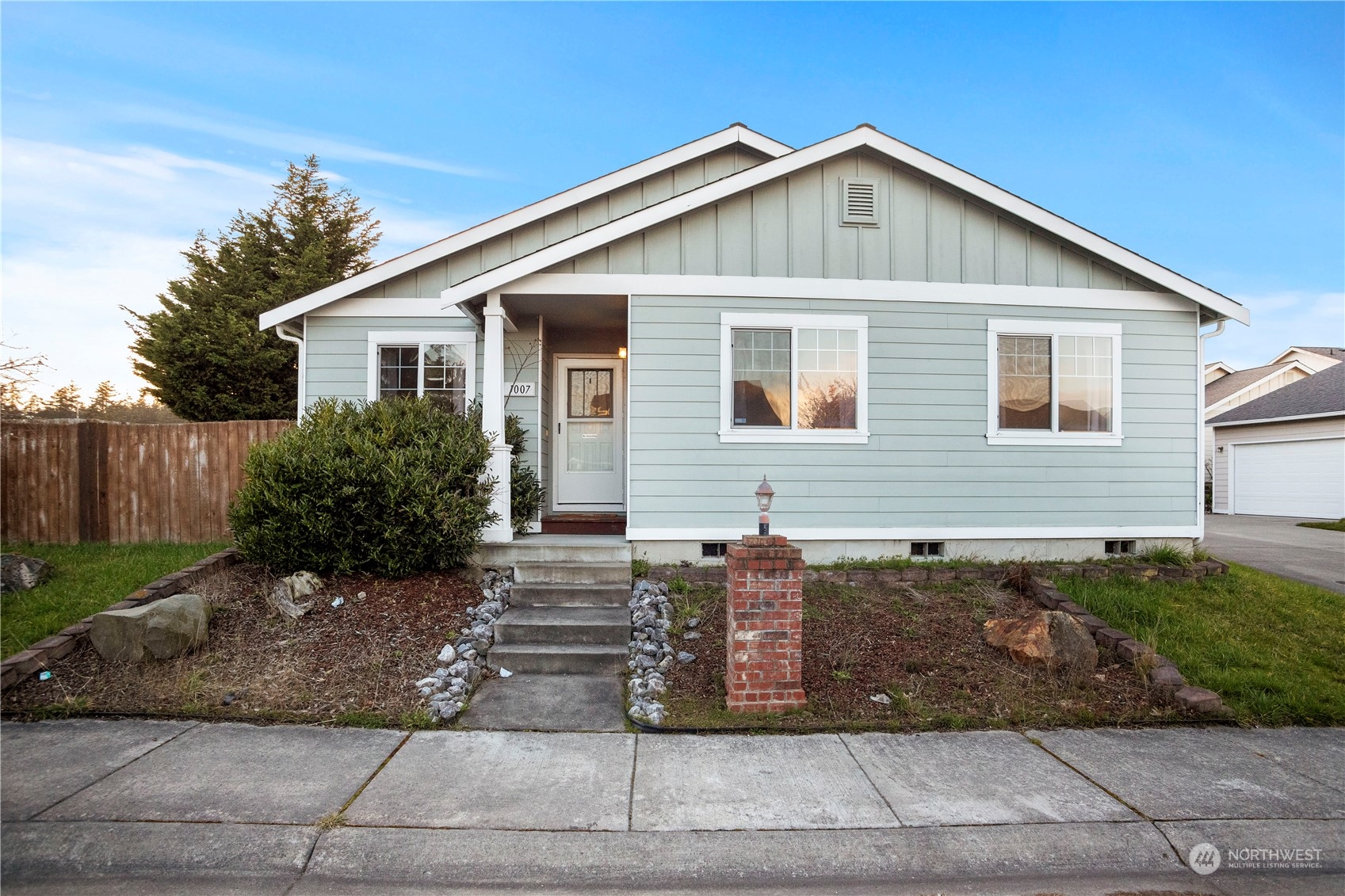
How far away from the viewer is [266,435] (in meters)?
9.27

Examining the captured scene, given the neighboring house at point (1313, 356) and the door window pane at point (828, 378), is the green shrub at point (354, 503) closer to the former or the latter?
the door window pane at point (828, 378)

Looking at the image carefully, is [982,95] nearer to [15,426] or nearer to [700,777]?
[700,777]

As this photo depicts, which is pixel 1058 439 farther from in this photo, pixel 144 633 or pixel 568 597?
pixel 144 633

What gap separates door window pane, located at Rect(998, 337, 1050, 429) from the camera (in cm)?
786

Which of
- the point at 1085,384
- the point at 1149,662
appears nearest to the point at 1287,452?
the point at 1085,384

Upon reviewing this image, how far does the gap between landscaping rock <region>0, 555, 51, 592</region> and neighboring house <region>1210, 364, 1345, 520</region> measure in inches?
960

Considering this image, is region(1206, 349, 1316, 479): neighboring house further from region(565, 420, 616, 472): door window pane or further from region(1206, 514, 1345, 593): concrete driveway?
region(565, 420, 616, 472): door window pane

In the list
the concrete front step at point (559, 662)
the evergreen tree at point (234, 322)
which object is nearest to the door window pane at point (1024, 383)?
the concrete front step at point (559, 662)

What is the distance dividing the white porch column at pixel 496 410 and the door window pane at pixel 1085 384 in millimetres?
6525

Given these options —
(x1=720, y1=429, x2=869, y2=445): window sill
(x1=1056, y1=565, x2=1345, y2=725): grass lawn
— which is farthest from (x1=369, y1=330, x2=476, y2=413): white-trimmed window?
(x1=1056, y1=565, x2=1345, y2=725): grass lawn

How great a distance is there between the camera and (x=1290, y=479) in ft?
→ 58.2

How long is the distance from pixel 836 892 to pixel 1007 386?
6548 mm

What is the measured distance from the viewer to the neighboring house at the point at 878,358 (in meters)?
Answer: 7.43

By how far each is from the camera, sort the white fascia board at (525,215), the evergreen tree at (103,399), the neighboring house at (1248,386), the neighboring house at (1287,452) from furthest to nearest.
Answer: the neighboring house at (1248,386) < the evergreen tree at (103,399) < the neighboring house at (1287,452) < the white fascia board at (525,215)
